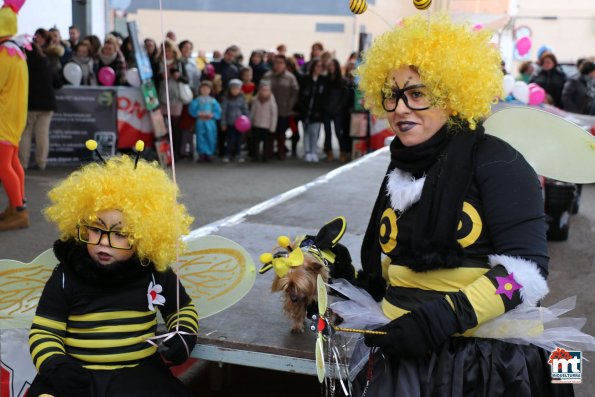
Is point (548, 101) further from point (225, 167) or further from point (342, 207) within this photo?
point (342, 207)

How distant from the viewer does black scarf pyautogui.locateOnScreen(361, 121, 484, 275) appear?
190cm

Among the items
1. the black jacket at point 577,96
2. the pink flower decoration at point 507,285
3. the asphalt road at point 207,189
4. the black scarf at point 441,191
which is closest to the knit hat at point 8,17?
the asphalt road at point 207,189

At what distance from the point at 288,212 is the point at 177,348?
2754 mm

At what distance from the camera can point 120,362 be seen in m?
2.46

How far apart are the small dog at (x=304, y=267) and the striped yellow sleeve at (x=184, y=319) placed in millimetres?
307

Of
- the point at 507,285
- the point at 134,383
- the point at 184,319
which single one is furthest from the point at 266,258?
the point at 507,285

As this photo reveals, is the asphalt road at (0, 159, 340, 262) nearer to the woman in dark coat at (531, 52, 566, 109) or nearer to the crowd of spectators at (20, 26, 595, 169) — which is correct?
the crowd of spectators at (20, 26, 595, 169)

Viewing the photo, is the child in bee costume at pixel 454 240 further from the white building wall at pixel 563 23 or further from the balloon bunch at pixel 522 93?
the white building wall at pixel 563 23

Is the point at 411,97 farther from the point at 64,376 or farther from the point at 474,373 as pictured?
the point at 64,376

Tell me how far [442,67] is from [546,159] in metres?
0.67

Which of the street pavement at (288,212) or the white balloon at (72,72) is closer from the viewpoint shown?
the street pavement at (288,212)

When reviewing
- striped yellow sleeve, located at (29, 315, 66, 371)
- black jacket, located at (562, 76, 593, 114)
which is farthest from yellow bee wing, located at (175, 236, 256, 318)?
black jacket, located at (562, 76, 593, 114)

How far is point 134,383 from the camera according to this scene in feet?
7.93

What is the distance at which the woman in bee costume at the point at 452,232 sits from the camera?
1.87m
